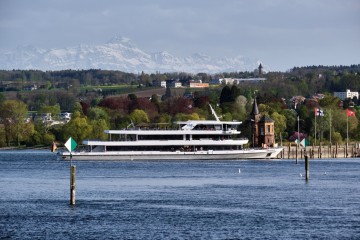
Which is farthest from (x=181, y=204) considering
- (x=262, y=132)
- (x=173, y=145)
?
(x=262, y=132)

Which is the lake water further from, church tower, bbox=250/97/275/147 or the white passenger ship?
church tower, bbox=250/97/275/147

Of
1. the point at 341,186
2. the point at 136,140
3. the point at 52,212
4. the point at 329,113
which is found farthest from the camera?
the point at 329,113

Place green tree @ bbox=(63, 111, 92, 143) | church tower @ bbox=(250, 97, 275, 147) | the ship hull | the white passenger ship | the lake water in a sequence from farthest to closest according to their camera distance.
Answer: green tree @ bbox=(63, 111, 92, 143)
church tower @ bbox=(250, 97, 275, 147)
the ship hull
the white passenger ship
the lake water

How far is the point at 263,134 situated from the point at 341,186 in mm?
64682

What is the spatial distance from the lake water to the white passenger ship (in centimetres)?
2011

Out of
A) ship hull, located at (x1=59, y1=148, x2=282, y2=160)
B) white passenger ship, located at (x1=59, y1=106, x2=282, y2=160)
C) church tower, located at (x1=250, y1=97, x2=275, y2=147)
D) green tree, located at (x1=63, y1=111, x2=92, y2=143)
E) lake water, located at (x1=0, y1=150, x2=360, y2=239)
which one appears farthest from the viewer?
green tree, located at (x1=63, y1=111, x2=92, y2=143)

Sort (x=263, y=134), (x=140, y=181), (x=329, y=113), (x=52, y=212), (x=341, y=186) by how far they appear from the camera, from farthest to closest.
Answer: (x=329, y=113) → (x=263, y=134) → (x=140, y=181) → (x=341, y=186) → (x=52, y=212)

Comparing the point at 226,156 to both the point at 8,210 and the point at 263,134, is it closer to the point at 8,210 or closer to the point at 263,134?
the point at 263,134

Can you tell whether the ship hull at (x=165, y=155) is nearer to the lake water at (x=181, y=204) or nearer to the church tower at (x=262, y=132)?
the church tower at (x=262, y=132)

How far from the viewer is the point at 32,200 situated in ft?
258

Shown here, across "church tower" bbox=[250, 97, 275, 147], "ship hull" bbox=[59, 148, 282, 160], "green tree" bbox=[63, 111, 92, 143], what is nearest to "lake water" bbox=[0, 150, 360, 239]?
"ship hull" bbox=[59, 148, 282, 160]

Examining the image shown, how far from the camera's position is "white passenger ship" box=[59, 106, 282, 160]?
139 metres

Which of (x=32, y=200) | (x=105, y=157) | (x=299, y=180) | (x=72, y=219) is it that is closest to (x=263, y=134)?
(x=105, y=157)

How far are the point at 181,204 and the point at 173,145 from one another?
6500cm
